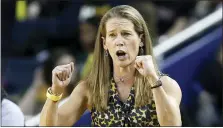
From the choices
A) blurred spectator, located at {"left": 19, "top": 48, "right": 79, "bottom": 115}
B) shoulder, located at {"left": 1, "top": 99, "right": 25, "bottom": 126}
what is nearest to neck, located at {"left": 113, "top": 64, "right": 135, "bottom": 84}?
shoulder, located at {"left": 1, "top": 99, "right": 25, "bottom": 126}

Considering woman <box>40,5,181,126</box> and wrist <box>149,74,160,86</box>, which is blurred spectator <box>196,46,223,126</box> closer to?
woman <box>40,5,181,126</box>

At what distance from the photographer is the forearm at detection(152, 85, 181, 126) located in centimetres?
275

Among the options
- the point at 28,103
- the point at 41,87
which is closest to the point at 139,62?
the point at 28,103

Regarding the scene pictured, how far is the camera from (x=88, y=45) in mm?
6145

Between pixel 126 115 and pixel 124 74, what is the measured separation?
199 millimetres

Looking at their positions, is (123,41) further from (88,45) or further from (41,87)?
(88,45)

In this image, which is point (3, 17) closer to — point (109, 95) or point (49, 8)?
point (49, 8)

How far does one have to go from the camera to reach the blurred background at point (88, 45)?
5312 mm

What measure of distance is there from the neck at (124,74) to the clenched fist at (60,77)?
0.23 meters

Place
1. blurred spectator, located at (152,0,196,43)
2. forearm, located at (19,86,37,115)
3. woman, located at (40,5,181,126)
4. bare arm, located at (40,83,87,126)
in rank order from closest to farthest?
1. woman, located at (40,5,181,126)
2. bare arm, located at (40,83,87,126)
3. forearm, located at (19,86,37,115)
4. blurred spectator, located at (152,0,196,43)

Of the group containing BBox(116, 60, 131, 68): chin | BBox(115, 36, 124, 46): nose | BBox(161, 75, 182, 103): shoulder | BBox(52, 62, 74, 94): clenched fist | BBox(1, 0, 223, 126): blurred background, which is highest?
BBox(1, 0, 223, 126): blurred background

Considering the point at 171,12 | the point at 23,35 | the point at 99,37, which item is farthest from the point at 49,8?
the point at 99,37

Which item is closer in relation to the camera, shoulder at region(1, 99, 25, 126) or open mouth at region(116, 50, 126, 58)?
open mouth at region(116, 50, 126, 58)

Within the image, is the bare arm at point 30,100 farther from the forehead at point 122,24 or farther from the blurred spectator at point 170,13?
the forehead at point 122,24
